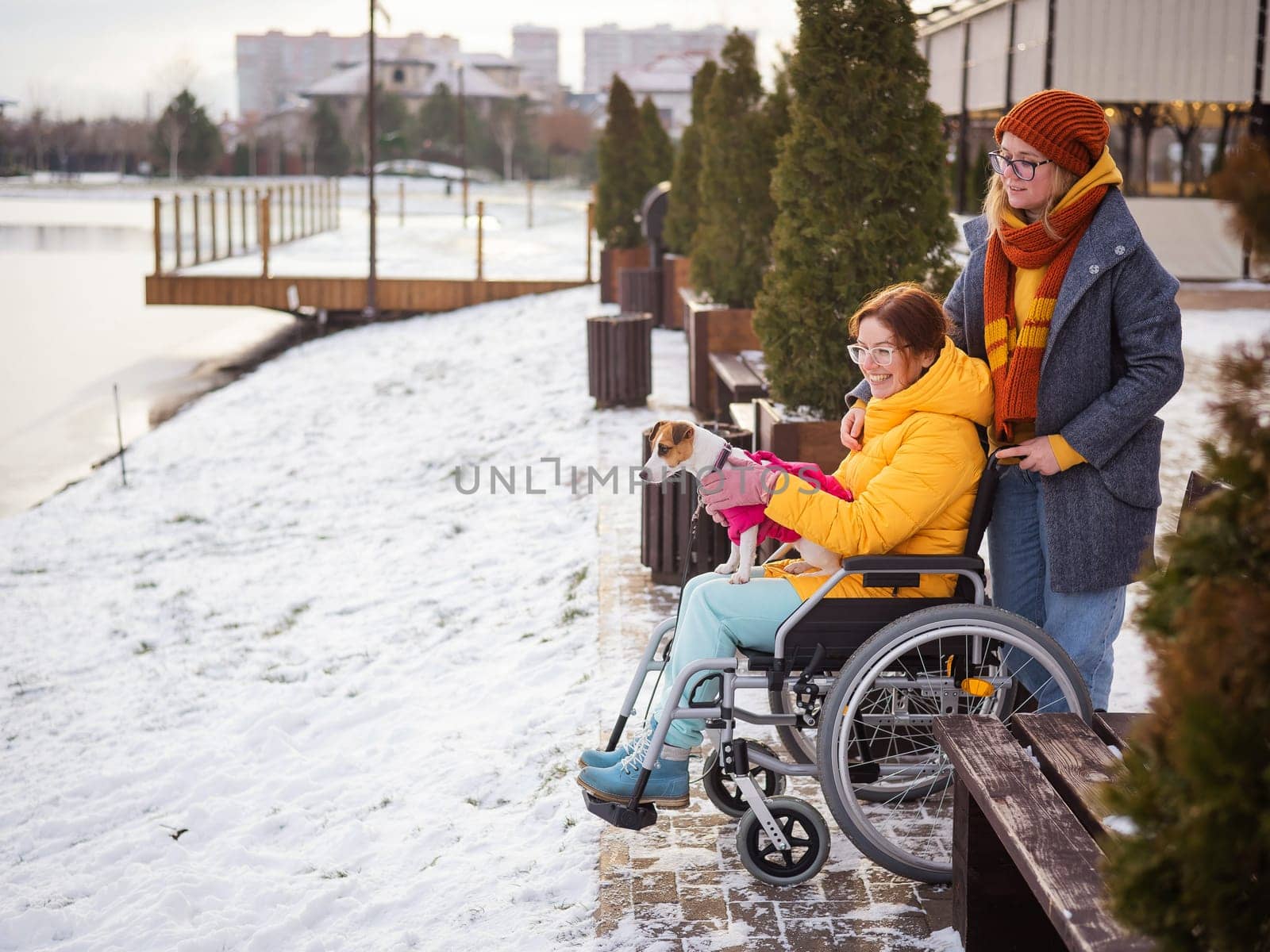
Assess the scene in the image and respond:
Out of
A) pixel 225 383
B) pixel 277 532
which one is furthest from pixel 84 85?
pixel 277 532

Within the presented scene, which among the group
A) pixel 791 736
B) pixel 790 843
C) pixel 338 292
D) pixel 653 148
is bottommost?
pixel 790 843

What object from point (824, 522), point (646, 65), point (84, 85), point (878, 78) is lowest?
point (824, 522)

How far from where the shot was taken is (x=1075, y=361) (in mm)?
2996

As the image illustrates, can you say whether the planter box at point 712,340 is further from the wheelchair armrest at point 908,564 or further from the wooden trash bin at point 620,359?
the wheelchair armrest at point 908,564

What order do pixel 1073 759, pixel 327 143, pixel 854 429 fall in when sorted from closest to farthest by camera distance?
pixel 1073 759 → pixel 854 429 → pixel 327 143

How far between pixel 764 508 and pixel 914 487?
0.36m

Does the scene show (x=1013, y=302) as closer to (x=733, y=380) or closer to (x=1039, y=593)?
(x=1039, y=593)

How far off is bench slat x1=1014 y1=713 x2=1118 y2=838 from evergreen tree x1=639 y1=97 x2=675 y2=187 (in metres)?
15.4

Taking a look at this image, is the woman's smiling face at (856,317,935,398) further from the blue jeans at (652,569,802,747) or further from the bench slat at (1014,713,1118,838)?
the bench slat at (1014,713,1118,838)

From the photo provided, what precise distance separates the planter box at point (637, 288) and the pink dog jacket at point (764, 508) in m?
10.6

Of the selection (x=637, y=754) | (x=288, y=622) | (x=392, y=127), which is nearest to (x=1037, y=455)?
(x=637, y=754)

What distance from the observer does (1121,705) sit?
4.24m

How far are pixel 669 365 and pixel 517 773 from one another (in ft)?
26.6

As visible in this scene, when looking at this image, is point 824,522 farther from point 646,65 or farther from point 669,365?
point 646,65
